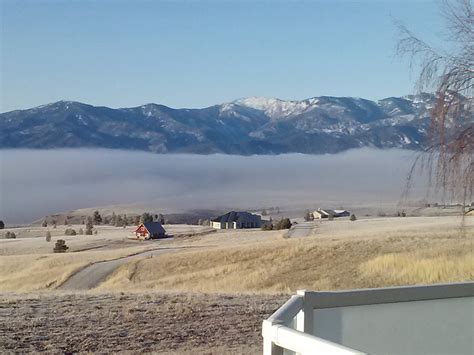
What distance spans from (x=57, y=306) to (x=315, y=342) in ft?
32.5

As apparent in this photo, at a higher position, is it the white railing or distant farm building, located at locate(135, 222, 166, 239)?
the white railing

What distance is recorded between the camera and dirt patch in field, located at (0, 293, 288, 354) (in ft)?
30.3

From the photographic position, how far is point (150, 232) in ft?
148

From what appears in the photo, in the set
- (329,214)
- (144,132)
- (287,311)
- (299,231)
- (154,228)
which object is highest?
(144,132)

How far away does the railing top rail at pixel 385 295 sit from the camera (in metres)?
4.64

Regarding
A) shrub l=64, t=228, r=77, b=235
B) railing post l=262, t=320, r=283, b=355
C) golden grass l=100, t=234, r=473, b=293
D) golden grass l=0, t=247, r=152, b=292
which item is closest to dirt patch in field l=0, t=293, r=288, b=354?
golden grass l=100, t=234, r=473, b=293

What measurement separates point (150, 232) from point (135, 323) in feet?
114

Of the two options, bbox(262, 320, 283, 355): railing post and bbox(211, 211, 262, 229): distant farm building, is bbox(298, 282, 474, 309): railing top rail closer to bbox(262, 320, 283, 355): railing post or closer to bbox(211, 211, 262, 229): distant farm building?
bbox(262, 320, 283, 355): railing post

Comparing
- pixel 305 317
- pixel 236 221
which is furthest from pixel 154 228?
pixel 305 317

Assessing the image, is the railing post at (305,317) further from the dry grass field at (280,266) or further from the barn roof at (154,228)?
the barn roof at (154,228)

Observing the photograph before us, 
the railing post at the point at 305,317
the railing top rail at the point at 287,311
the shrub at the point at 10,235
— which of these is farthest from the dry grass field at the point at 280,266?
the shrub at the point at 10,235

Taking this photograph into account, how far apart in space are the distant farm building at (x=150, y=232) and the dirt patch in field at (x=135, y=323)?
30.7m

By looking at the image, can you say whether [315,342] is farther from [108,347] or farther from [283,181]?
[283,181]

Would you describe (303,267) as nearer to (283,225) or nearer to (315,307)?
(315,307)
